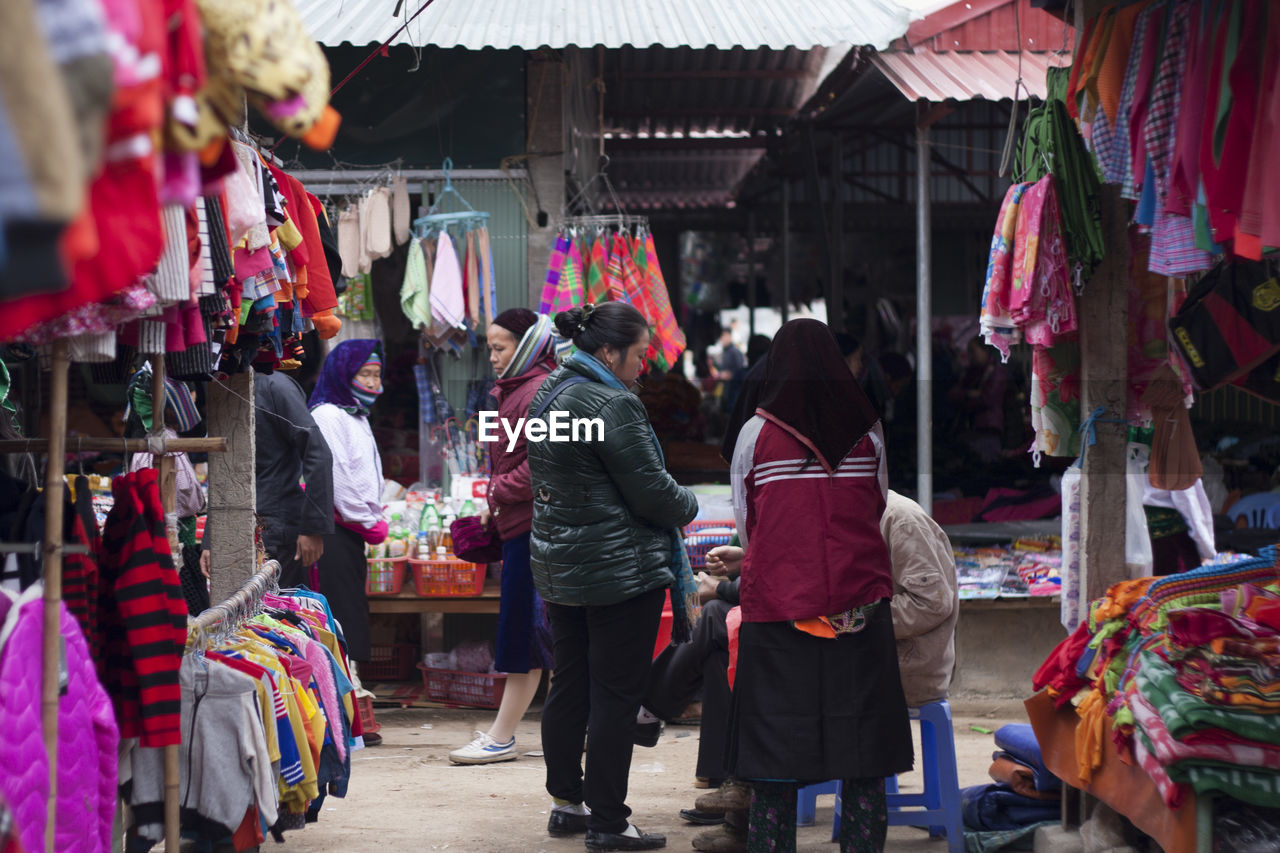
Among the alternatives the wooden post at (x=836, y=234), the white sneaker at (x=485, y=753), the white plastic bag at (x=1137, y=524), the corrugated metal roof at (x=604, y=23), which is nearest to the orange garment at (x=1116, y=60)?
the white plastic bag at (x=1137, y=524)

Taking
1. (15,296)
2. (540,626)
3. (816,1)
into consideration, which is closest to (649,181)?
(816,1)

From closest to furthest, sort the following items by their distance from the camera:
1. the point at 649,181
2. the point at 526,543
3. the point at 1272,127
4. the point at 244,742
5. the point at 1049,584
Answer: the point at 1272,127, the point at 244,742, the point at 526,543, the point at 1049,584, the point at 649,181

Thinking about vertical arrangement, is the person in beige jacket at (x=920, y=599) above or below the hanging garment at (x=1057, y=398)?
below

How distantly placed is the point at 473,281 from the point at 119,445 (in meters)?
4.53

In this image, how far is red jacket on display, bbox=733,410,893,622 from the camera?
3.95 metres

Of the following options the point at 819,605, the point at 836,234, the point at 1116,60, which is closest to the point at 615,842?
the point at 819,605

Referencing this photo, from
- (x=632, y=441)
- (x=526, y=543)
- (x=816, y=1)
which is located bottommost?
(x=526, y=543)

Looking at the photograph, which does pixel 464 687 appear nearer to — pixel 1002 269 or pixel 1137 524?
pixel 1137 524

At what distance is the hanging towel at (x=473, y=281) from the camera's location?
792 centimetres

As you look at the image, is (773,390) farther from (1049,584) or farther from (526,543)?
(1049,584)

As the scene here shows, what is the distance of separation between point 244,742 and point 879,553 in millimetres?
2060

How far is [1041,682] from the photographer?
4.73 meters

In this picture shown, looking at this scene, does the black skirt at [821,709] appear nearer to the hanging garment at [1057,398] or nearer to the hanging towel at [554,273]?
the hanging garment at [1057,398]

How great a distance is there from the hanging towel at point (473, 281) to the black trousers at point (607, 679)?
11.1ft
